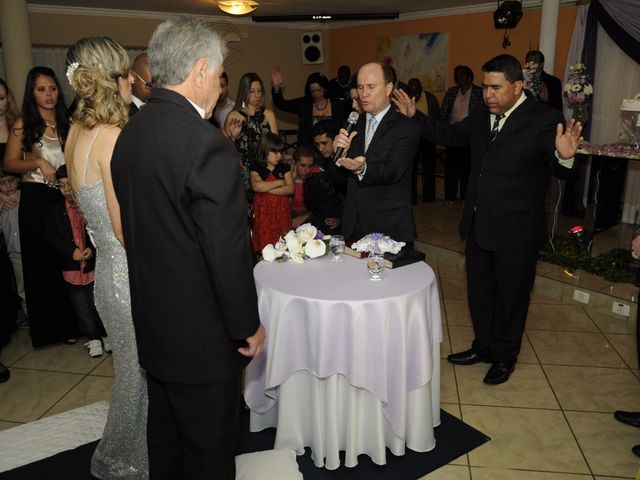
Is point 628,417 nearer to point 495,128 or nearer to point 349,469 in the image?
point 349,469

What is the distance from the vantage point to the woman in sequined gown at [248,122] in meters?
4.60

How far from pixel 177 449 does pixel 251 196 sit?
103 inches

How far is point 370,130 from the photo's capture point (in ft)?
10.3

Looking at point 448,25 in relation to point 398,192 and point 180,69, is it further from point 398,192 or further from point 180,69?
point 180,69

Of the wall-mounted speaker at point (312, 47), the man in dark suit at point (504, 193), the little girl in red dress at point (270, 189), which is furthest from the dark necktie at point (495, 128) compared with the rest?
the wall-mounted speaker at point (312, 47)

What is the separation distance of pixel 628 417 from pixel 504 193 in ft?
4.23

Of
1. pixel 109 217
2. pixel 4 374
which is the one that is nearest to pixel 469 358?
pixel 109 217

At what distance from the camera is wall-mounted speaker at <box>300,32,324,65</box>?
34.2ft

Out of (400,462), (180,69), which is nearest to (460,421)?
(400,462)

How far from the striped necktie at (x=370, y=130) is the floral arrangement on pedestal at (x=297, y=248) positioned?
2.04 ft

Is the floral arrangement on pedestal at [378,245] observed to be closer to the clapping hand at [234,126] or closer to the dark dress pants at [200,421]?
the dark dress pants at [200,421]

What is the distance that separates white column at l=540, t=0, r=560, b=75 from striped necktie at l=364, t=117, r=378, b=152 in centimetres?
412

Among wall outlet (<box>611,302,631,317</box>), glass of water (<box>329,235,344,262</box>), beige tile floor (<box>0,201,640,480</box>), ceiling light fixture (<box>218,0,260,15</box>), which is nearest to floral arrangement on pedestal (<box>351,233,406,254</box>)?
glass of water (<box>329,235,344,262</box>)

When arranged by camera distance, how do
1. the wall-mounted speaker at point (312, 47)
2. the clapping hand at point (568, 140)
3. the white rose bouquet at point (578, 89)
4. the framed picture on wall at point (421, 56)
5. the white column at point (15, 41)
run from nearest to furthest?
the clapping hand at point (568, 140)
the white rose bouquet at point (578, 89)
the white column at point (15, 41)
the framed picture on wall at point (421, 56)
the wall-mounted speaker at point (312, 47)
